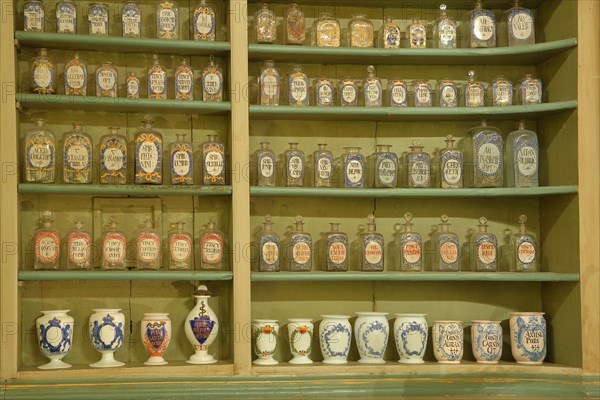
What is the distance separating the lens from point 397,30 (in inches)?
142

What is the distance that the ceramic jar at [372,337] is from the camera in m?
3.48

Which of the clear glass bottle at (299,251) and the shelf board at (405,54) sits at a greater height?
the shelf board at (405,54)

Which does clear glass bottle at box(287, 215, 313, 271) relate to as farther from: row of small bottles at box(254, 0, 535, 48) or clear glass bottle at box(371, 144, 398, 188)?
row of small bottles at box(254, 0, 535, 48)

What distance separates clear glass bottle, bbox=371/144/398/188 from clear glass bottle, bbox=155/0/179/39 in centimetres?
92

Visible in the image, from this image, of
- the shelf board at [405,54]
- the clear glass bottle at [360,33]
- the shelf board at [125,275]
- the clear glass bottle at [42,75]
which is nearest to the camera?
the shelf board at [125,275]

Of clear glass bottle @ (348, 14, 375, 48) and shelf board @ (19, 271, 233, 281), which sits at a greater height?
clear glass bottle @ (348, 14, 375, 48)

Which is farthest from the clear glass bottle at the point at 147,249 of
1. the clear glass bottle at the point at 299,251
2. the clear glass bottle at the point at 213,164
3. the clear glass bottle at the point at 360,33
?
the clear glass bottle at the point at 360,33

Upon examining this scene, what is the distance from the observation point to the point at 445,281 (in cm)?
374

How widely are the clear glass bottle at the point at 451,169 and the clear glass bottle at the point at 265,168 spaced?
66 cm

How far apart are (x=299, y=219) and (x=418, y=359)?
2.31 feet

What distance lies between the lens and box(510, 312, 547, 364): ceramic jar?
352 centimetres

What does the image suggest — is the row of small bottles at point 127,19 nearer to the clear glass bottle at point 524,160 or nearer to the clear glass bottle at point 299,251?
the clear glass bottle at point 299,251

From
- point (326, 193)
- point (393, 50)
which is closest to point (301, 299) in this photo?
point (326, 193)

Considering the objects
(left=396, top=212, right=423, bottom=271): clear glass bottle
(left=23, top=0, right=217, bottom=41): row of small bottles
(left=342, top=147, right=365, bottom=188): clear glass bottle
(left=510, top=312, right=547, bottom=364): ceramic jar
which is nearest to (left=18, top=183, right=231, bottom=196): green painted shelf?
(left=342, top=147, right=365, bottom=188): clear glass bottle
